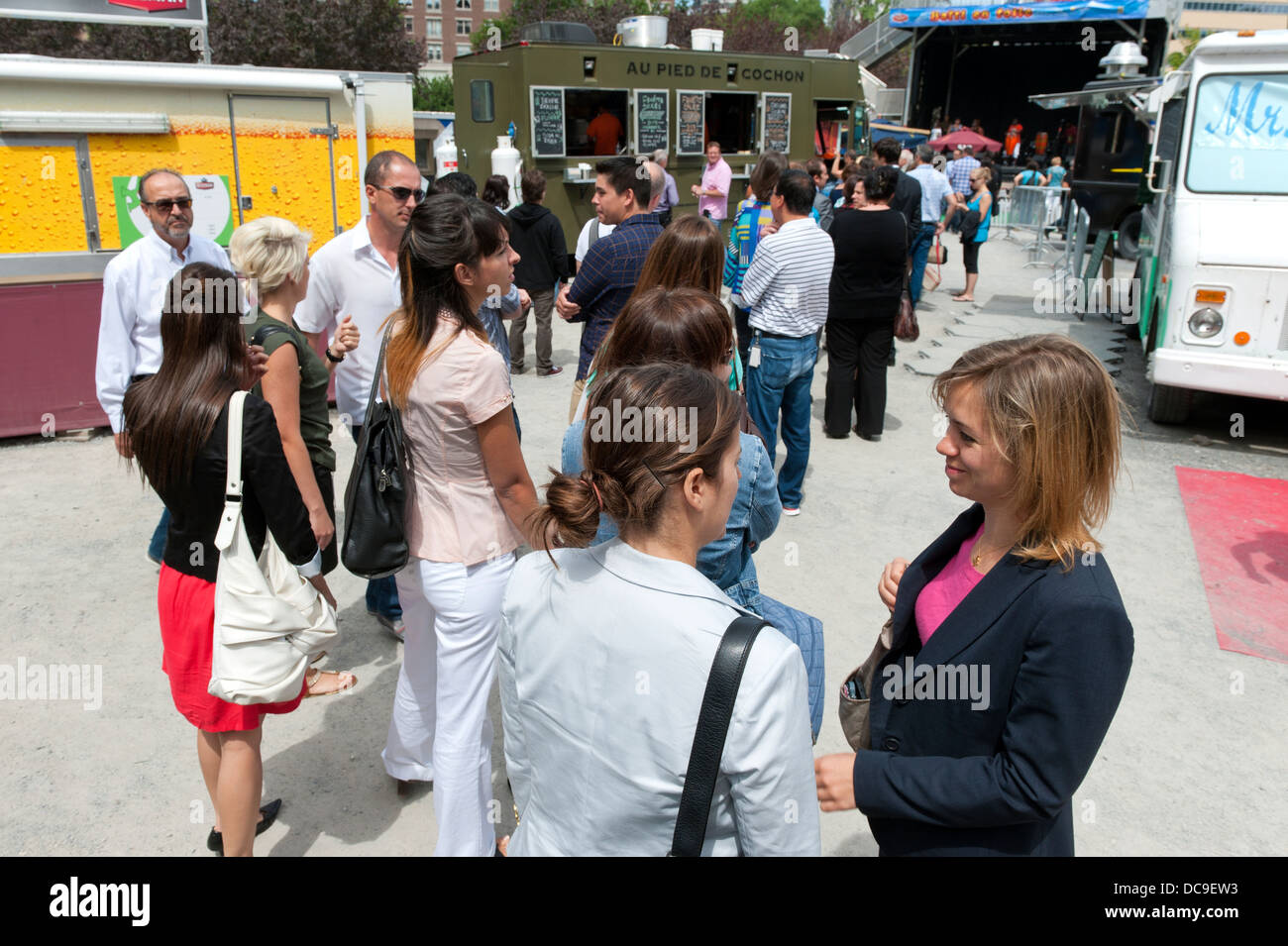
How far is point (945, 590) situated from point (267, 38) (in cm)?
3516

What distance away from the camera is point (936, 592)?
196cm

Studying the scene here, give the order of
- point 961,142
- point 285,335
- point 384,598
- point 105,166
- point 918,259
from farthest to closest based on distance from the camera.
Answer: point 961,142 < point 918,259 < point 105,166 < point 384,598 < point 285,335

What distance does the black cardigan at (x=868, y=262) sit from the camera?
20.8 ft

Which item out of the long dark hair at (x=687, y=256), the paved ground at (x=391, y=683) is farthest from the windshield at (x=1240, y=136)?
the long dark hair at (x=687, y=256)

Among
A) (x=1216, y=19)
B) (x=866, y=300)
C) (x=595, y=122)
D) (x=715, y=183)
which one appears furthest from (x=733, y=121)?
(x=1216, y=19)

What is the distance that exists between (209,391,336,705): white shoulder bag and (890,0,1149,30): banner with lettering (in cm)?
3337

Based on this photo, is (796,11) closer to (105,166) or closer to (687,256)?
(105,166)

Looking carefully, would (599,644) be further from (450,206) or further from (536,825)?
(450,206)

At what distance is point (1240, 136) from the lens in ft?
22.9

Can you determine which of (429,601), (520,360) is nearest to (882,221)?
(520,360)

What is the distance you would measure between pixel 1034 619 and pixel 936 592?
348 mm

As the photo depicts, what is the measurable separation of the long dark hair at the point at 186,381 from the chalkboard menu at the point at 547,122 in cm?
1044

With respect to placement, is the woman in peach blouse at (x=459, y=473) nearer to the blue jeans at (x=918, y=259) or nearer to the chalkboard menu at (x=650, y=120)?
the blue jeans at (x=918, y=259)

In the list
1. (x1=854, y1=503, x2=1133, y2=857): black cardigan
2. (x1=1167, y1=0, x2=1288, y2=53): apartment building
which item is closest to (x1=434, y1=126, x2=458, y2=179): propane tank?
(x1=854, y1=503, x2=1133, y2=857): black cardigan
